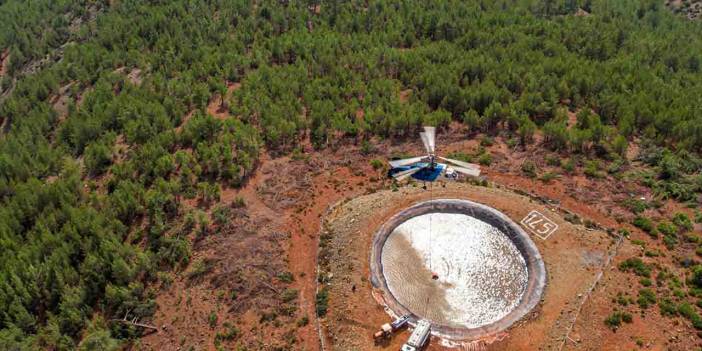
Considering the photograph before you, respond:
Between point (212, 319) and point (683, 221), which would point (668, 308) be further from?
point (212, 319)

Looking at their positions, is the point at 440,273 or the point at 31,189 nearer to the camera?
the point at 440,273

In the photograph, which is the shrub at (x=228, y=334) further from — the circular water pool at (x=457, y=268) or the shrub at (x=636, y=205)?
the shrub at (x=636, y=205)

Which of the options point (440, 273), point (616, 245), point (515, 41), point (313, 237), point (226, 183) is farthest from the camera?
point (515, 41)

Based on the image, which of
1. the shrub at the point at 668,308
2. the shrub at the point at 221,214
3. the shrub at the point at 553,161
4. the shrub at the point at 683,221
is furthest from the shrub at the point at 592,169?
the shrub at the point at 221,214

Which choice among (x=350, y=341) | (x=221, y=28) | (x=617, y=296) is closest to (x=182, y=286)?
(x=350, y=341)

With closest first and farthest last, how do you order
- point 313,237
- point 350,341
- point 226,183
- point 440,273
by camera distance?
point 350,341 → point 440,273 → point 313,237 → point 226,183

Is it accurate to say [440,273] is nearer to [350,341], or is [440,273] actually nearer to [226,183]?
[350,341]
